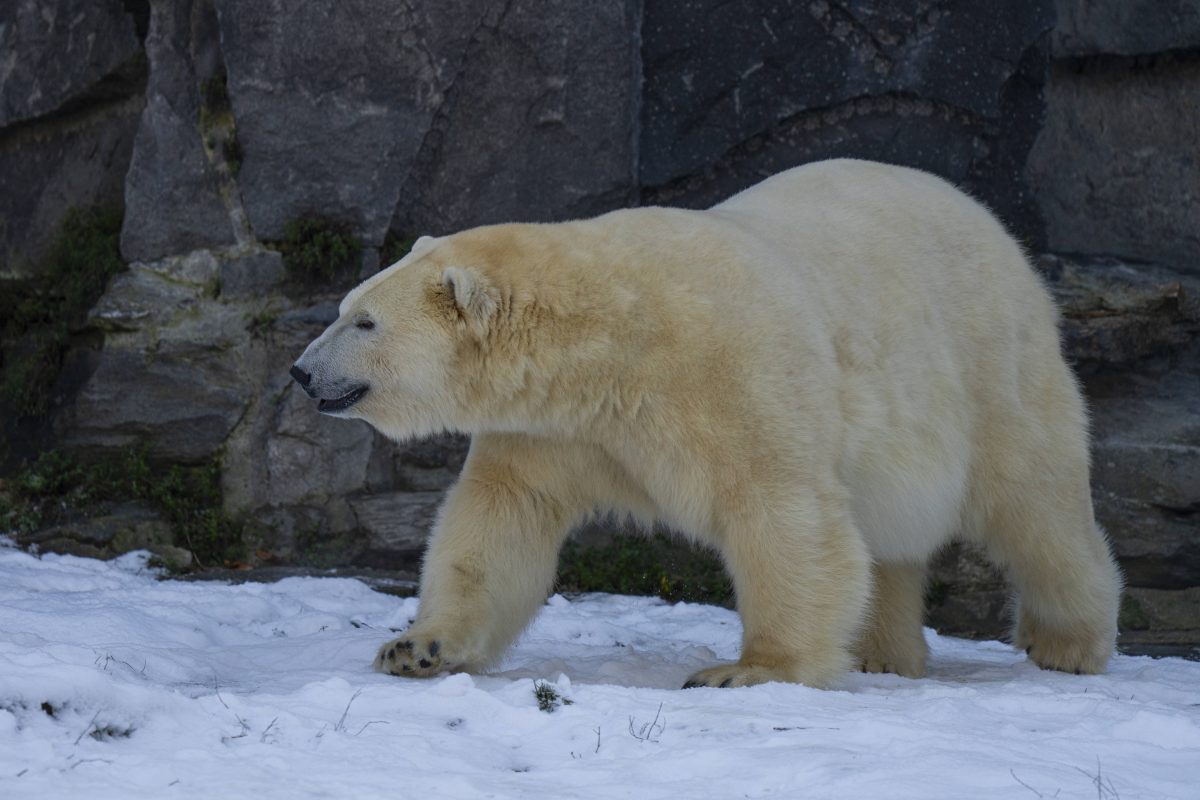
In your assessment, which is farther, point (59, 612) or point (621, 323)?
point (59, 612)

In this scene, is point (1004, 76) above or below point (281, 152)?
above

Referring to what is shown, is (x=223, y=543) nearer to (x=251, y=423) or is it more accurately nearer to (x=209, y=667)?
(x=251, y=423)

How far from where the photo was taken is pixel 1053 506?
212 inches

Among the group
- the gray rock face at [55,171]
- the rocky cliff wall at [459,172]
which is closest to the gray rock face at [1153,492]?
the rocky cliff wall at [459,172]

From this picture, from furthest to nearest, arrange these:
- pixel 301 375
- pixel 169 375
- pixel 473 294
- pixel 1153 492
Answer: pixel 169 375
pixel 1153 492
pixel 301 375
pixel 473 294

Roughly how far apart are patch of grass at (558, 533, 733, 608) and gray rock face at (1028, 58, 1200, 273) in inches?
114

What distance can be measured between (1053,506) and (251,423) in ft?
13.6

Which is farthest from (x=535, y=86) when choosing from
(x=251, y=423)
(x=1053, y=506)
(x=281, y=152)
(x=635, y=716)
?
(x=635, y=716)

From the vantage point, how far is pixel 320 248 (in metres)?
7.39

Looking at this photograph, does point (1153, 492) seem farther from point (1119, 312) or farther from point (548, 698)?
point (548, 698)

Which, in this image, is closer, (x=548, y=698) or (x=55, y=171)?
(x=548, y=698)

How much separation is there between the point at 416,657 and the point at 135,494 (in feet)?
11.8

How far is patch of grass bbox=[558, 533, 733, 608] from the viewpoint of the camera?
24.2 feet

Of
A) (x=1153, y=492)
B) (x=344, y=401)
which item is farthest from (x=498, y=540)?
(x=1153, y=492)
